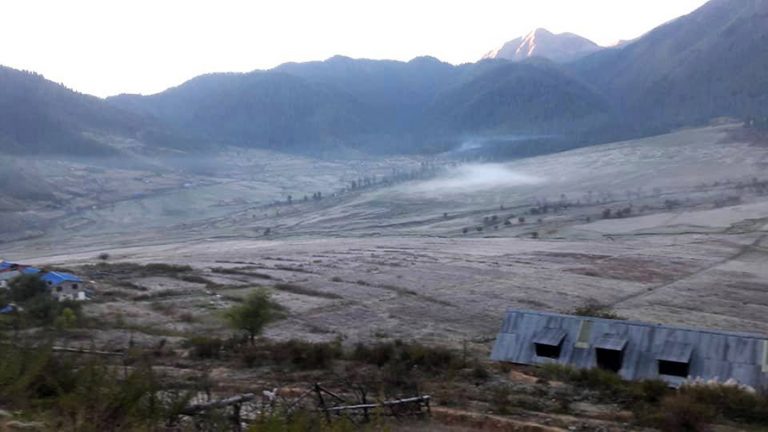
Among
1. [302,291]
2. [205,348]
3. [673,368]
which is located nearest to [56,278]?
[302,291]

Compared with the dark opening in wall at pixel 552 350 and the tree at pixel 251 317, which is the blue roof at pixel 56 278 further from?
the dark opening in wall at pixel 552 350

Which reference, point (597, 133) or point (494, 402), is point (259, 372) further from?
point (597, 133)

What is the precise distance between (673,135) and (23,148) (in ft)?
422

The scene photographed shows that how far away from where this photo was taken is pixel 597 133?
591 ft

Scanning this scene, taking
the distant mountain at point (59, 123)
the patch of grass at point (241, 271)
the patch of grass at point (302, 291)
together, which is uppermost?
the distant mountain at point (59, 123)

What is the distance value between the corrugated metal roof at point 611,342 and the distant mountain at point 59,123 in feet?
450

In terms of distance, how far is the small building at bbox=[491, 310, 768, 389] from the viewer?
1700cm

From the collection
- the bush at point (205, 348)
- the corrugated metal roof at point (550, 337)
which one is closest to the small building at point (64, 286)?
the bush at point (205, 348)

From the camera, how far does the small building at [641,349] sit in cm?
1700

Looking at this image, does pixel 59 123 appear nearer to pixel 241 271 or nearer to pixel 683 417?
pixel 241 271

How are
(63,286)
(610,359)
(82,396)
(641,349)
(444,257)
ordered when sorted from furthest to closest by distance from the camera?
(444,257) < (63,286) < (641,349) < (610,359) < (82,396)

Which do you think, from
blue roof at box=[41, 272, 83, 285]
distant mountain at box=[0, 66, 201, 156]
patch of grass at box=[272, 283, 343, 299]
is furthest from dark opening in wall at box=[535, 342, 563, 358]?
distant mountain at box=[0, 66, 201, 156]

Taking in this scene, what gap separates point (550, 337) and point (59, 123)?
152m

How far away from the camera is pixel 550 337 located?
62.7 ft
